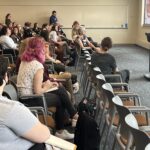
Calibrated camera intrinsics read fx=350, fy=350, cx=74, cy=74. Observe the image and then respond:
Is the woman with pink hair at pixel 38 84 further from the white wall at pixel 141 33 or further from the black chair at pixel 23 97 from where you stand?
the white wall at pixel 141 33

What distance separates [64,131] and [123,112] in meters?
1.58

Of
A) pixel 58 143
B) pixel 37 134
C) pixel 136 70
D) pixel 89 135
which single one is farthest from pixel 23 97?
pixel 136 70

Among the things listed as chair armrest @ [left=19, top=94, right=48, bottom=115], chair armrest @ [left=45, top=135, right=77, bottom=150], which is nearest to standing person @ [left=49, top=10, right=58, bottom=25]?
chair armrest @ [left=19, top=94, right=48, bottom=115]

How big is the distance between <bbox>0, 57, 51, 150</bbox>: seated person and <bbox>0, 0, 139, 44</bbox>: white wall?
546 inches

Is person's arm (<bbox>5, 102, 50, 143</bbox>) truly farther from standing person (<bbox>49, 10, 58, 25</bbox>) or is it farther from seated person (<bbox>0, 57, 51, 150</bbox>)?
standing person (<bbox>49, 10, 58, 25</bbox>)

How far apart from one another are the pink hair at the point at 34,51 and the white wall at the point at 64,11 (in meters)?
11.8

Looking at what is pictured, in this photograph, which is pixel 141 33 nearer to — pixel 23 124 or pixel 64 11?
pixel 64 11

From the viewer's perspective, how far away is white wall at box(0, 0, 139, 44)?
50.8 ft

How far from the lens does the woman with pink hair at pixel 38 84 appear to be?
3777 millimetres

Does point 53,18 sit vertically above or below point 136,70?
above

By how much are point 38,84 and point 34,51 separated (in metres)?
0.42

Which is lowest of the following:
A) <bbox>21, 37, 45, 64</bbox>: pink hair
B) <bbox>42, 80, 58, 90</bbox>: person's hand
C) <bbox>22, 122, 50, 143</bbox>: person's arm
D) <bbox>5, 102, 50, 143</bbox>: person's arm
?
<bbox>42, 80, 58, 90</bbox>: person's hand

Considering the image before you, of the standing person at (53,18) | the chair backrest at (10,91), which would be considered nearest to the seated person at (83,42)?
the chair backrest at (10,91)

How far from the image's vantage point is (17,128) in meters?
1.89
